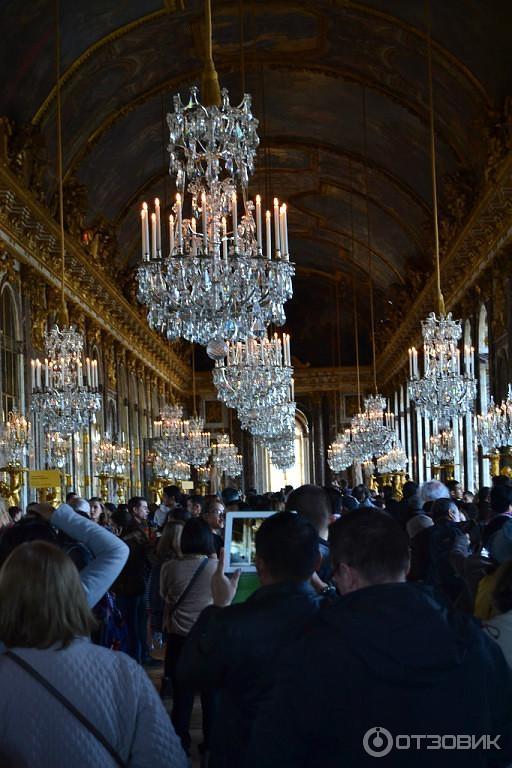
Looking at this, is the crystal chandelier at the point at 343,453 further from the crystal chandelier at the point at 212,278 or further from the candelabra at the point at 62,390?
the crystal chandelier at the point at 212,278

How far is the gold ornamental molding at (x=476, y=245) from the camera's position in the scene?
19719 mm

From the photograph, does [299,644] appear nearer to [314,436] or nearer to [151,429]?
[151,429]

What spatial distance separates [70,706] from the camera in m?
2.93

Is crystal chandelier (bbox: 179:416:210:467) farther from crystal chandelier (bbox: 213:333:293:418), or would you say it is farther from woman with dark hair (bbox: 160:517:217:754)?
woman with dark hair (bbox: 160:517:217:754)

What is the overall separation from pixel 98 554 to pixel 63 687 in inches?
71.1

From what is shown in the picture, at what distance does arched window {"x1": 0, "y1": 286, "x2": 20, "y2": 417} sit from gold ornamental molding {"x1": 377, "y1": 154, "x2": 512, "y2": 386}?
28.8 ft

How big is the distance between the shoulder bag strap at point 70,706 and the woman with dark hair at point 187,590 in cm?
431

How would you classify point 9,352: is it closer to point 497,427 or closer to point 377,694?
point 497,427

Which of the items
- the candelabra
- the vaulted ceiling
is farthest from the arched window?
the candelabra

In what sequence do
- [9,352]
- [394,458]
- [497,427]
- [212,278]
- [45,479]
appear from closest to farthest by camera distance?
1. [212,278]
2. [45,479]
3. [497,427]
4. [9,352]
5. [394,458]

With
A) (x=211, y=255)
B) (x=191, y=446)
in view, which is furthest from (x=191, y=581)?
(x=191, y=446)

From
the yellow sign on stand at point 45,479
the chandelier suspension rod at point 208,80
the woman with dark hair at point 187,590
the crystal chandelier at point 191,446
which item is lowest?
the woman with dark hair at point 187,590

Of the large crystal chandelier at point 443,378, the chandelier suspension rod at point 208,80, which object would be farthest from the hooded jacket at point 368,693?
the large crystal chandelier at point 443,378

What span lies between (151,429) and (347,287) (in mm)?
11285
